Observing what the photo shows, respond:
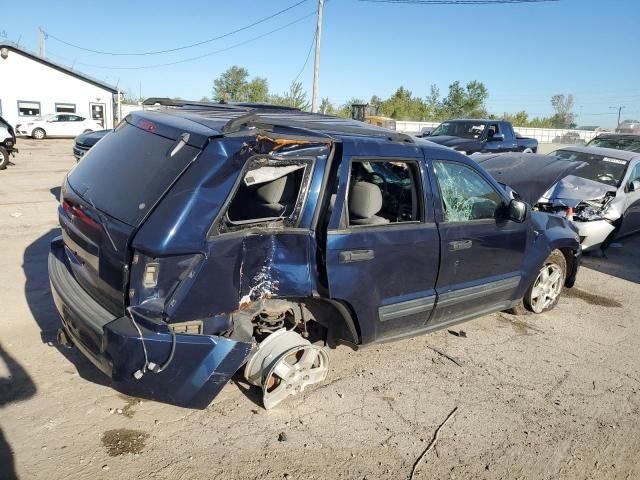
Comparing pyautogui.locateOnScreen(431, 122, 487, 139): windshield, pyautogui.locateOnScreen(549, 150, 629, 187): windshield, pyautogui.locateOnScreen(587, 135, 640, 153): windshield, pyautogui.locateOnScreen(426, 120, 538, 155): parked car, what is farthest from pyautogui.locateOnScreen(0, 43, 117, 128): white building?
pyautogui.locateOnScreen(549, 150, 629, 187): windshield

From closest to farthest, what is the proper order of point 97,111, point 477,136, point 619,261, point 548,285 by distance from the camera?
point 548,285
point 619,261
point 477,136
point 97,111

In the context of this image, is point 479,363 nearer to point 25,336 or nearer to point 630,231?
point 25,336

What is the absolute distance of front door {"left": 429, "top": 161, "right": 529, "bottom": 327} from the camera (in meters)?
3.91

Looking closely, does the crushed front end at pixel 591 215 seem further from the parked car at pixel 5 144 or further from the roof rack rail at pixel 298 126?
the parked car at pixel 5 144

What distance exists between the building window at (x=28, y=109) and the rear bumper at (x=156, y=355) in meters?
32.3

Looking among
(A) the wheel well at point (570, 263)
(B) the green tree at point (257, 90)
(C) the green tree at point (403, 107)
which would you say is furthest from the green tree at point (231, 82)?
(A) the wheel well at point (570, 263)

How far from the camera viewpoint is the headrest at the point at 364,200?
345 centimetres

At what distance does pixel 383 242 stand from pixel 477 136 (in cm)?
1224

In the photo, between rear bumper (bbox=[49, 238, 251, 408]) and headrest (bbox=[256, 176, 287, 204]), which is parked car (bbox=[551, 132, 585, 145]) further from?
rear bumper (bbox=[49, 238, 251, 408])

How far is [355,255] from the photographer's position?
3.27 m

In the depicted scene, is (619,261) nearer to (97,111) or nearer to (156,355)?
(156,355)

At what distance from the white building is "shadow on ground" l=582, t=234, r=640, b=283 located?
3083 cm

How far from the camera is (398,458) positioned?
2.97 metres

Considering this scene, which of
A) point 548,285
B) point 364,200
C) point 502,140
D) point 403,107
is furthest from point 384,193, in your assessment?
point 403,107
